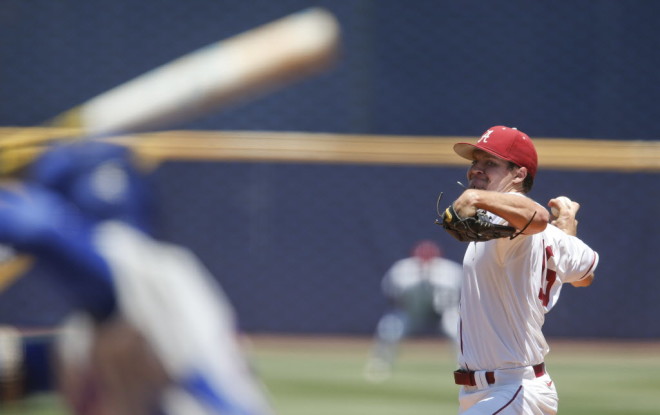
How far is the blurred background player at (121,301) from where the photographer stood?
155cm

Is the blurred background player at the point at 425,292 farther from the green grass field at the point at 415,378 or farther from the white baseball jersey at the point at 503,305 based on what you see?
the white baseball jersey at the point at 503,305

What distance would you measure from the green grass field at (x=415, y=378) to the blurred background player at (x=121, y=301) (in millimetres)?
3858

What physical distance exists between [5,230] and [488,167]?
2.40m

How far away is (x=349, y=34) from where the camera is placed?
16.4m

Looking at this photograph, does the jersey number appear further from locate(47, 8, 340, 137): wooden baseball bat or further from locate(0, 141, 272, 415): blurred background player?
locate(0, 141, 272, 415): blurred background player

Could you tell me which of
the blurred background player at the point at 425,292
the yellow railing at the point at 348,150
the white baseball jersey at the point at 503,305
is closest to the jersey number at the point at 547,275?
the white baseball jersey at the point at 503,305

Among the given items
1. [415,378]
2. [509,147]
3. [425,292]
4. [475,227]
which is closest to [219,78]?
[475,227]

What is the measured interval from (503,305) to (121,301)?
2282 millimetres

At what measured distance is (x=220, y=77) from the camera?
74.0 inches

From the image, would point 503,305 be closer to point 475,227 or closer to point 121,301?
point 475,227

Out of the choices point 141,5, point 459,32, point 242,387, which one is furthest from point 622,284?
point 242,387

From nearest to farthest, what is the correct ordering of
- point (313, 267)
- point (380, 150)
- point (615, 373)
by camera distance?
point (615, 373), point (380, 150), point (313, 267)

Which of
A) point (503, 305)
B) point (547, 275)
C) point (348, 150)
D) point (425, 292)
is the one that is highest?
point (348, 150)

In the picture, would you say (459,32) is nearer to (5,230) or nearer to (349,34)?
(349,34)
